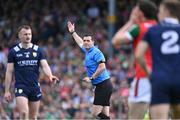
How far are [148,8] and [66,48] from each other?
14.0m

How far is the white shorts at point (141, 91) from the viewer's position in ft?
33.8

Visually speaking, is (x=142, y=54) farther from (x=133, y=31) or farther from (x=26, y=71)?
(x=26, y=71)

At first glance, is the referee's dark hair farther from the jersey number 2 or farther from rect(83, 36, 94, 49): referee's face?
rect(83, 36, 94, 49): referee's face

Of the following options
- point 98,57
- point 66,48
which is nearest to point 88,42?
point 98,57

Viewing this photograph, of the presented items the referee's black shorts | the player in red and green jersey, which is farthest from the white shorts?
the referee's black shorts

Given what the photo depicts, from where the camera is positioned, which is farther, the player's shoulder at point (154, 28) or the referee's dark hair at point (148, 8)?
the referee's dark hair at point (148, 8)

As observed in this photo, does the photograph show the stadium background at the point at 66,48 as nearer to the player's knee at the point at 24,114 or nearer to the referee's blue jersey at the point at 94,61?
the referee's blue jersey at the point at 94,61

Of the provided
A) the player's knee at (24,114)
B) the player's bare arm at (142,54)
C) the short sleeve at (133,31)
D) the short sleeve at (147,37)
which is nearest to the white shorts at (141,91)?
the player's bare arm at (142,54)

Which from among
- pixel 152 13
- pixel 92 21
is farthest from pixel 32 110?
pixel 92 21

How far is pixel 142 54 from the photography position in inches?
372

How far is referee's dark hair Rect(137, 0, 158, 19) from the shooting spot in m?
10.2

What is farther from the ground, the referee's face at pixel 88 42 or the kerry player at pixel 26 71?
the referee's face at pixel 88 42

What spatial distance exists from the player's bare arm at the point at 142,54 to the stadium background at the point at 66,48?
32.6 ft

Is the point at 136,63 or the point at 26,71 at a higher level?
the point at 26,71
